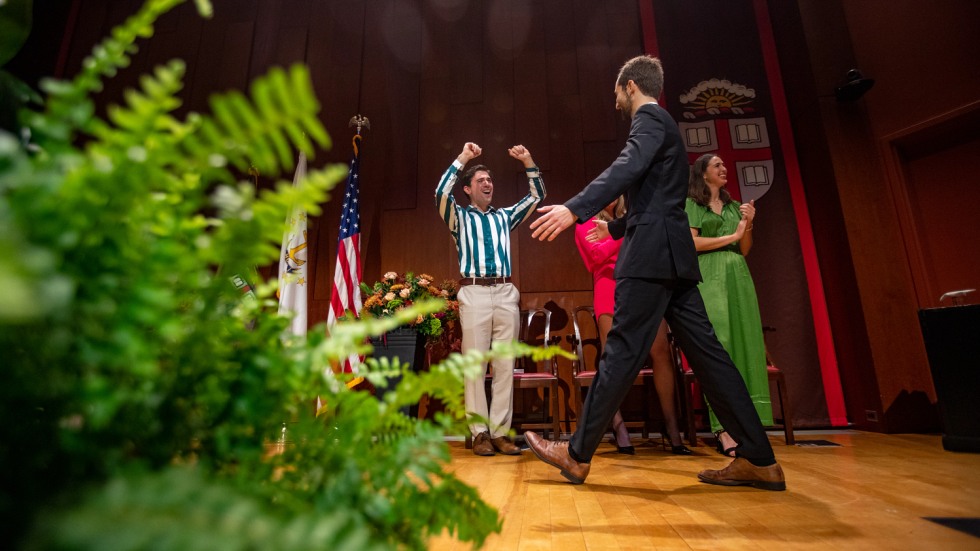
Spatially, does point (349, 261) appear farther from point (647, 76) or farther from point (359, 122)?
point (647, 76)

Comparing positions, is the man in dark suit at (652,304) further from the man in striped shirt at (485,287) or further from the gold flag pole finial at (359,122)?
the gold flag pole finial at (359,122)

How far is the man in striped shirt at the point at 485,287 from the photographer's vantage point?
9.46 ft

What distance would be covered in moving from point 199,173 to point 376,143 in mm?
4275

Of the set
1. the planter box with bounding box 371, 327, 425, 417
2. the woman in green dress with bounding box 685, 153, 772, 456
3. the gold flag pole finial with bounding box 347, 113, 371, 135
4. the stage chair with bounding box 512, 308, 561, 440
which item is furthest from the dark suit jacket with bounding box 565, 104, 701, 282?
the gold flag pole finial with bounding box 347, 113, 371, 135

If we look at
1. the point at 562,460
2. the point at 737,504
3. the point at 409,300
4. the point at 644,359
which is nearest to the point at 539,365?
the point at 409,300

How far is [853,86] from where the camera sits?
350 cm

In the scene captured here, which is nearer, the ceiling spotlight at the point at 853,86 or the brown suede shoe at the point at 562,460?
the brown suede shoe at the point at 562,460

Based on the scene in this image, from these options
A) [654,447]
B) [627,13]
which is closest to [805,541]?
[654,447]

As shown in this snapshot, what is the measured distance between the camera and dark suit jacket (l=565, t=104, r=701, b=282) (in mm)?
1770

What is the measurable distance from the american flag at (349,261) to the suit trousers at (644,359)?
225 centimetres

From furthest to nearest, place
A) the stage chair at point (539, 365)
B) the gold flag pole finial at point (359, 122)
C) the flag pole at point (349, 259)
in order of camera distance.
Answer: the gold flag pole finial at point (359, 122), the flag pole at point (349, 259), the stage chair at point (539, 365)

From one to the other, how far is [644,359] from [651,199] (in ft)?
2.06

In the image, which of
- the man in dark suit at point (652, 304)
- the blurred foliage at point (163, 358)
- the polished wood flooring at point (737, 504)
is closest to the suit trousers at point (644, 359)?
the man in dark suit at point (652, 304)

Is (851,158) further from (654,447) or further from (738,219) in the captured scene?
(654,447)
